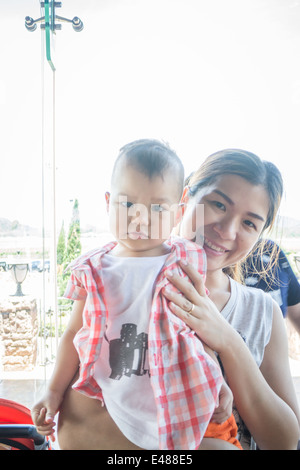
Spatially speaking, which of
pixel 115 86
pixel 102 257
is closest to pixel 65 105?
pixel 115 86

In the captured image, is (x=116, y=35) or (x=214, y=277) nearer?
(x=214, y=277)

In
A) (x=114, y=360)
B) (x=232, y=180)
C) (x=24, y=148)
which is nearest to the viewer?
(x=114, y=360)

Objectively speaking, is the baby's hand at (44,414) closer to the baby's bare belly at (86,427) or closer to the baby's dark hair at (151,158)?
the baby's bare belly at (86,427)

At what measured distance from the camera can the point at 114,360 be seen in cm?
66

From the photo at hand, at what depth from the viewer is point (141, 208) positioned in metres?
0.65

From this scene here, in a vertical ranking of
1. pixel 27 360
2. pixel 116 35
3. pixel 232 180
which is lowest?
Answer: pixel 27 360

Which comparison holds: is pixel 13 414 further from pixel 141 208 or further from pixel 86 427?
pixel 141 208

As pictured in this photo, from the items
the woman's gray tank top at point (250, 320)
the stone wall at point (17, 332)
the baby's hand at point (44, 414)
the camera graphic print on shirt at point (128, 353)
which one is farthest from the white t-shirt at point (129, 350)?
the stone wall at point (17, 332)

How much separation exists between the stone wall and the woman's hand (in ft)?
2.07

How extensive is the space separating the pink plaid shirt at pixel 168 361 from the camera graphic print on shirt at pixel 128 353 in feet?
0.13

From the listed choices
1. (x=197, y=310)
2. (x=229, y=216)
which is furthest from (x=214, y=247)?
(x=197, y=310)

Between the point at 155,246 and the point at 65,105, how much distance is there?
55 centimetres

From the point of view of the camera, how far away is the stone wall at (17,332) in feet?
3.57
